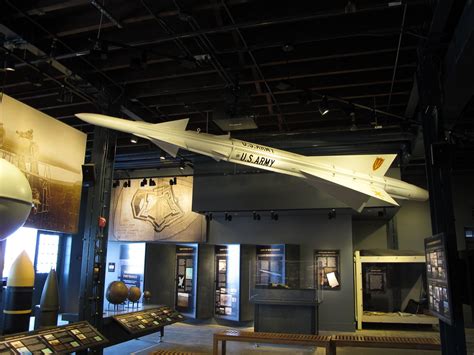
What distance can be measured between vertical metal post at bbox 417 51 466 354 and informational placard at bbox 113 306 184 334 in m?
4.93

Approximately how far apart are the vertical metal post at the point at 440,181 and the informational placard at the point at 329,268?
233 inches

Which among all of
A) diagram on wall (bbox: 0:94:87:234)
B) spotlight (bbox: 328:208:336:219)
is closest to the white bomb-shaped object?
diagram on wall (bbox: 0:94:87:234)

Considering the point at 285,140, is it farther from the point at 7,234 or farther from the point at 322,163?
the point at 7,234

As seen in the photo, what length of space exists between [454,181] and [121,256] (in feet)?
31.5

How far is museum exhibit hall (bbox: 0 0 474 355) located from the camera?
5.06 meters

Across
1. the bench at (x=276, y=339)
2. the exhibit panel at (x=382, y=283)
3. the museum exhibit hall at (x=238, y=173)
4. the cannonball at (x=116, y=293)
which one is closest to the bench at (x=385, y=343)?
the museum exhibit hall at (x=238, y=173)

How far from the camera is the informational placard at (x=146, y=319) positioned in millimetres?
7250

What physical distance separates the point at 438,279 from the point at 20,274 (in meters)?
4.78

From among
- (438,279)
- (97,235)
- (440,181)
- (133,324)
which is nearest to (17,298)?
(97,235)

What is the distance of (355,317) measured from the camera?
34.4 ft

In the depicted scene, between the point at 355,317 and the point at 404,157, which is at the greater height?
the point at 404,157

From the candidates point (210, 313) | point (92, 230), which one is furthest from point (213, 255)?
point (92, 230)

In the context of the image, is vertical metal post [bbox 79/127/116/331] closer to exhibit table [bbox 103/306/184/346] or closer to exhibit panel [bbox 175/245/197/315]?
exhibit table [bbox 103/306/184/346]

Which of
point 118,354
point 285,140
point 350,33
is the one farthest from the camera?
point 285,140
